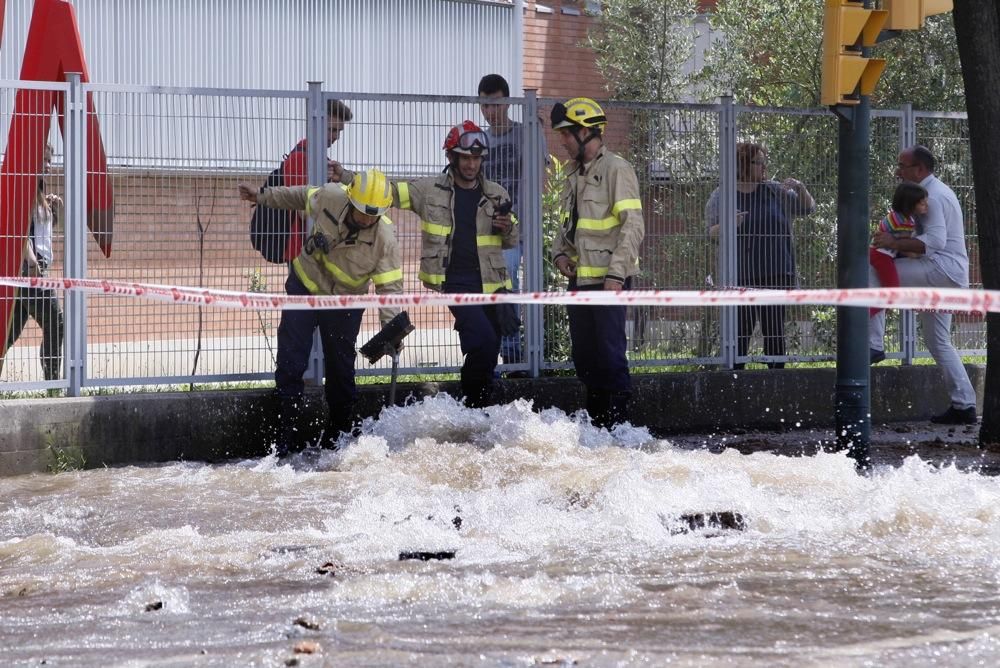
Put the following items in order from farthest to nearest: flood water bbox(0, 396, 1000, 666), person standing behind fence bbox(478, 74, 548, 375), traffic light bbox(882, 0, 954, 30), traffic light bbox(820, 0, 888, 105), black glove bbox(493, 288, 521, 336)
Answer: person standing behind fence bbox(478, 74, 548, 375) < black glove bbox(493, 288, 521, 336) < traffic light bbox(882, 0, 954, 30) < traffic light bbox(820, 0, 888, 105) < flood water bbox(0, 396, 1000, 666)

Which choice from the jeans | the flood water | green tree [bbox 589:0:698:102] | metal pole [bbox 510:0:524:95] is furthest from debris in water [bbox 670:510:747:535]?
metal pole [bbox 510:0:524:95]

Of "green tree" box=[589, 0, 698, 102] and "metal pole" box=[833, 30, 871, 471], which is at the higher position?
"green tree" box=[589, 0, 698, 102]

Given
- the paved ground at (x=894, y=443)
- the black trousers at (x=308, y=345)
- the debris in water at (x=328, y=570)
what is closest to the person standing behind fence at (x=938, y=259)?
the paved ground at (x=894, y=443)

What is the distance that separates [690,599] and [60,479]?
16.0ft

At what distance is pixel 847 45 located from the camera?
8.33m

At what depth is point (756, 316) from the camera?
39.2 feet

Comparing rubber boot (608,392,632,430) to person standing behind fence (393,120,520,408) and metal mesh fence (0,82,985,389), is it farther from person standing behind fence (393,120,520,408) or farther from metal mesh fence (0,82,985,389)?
metal mesh fence (0,82,985,389)

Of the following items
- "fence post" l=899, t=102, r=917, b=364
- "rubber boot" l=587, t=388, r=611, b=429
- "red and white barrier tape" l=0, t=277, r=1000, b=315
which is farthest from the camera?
"fence post" l=899, t=102, r=917, b=364

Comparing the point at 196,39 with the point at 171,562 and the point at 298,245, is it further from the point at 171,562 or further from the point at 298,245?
the point at 171,562

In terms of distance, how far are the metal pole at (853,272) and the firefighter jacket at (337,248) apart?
296 centimetres

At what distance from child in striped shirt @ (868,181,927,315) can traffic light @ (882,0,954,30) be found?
3165mm

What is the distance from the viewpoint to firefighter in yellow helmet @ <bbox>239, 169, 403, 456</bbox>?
9.74 metres

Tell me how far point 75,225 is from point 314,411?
6.71 ft

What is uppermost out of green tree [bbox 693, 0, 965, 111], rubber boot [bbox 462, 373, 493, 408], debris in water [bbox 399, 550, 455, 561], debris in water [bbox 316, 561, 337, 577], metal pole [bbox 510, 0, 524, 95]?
metal pole [bbox 510, 0, 524, 95]
